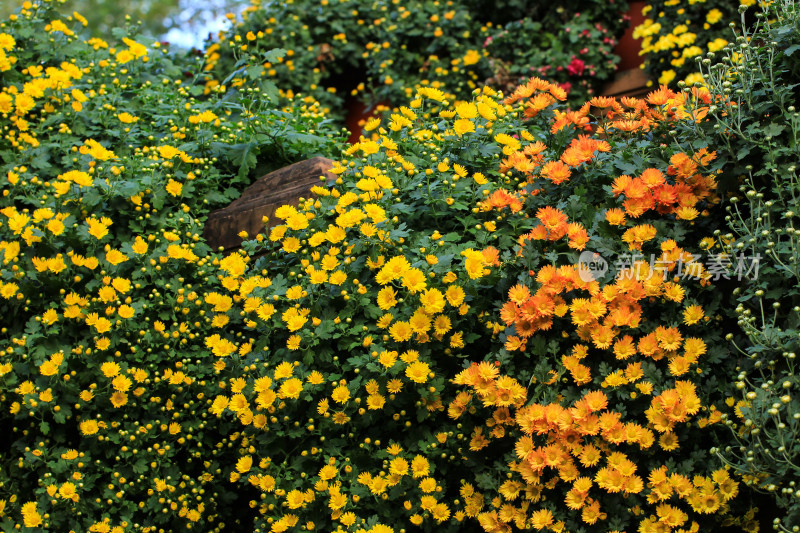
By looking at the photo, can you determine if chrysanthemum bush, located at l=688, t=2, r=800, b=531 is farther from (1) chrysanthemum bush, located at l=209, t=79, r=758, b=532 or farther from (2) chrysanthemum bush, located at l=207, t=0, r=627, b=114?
(2) chrysanthemum bush, located at l=207, t=0, r=627, b=114

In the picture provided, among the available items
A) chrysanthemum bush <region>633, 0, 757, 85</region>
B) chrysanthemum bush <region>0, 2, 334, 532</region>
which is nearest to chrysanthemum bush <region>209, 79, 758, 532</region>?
chrysanthemum bush <region>0, 2, 334, 532</region>

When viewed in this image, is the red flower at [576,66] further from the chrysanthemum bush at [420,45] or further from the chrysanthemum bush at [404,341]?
the chrysanthemum bush at [404,341]

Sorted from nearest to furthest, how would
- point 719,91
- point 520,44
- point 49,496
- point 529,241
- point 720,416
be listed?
point 720,416, point 719,91, point 529,241, point 49,496, point 520,44

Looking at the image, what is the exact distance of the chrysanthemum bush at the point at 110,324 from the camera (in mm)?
2713

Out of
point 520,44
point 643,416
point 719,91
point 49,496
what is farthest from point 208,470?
point 520,44

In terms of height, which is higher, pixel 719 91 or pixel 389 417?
pixel 719 91

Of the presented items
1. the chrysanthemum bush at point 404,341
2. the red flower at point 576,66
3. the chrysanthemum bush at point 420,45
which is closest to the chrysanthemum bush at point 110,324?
the chrysanthemum bush at point 404,341

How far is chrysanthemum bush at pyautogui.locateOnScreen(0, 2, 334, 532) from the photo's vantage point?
107 inches

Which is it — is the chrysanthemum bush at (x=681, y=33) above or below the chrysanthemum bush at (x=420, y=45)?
below

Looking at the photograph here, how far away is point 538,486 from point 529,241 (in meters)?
0.77

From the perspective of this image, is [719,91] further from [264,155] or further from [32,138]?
[32,138]

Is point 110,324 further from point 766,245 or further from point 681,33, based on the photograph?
point 681,33

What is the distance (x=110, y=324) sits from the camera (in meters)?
2.80

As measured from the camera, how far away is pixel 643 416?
217 centimetres
